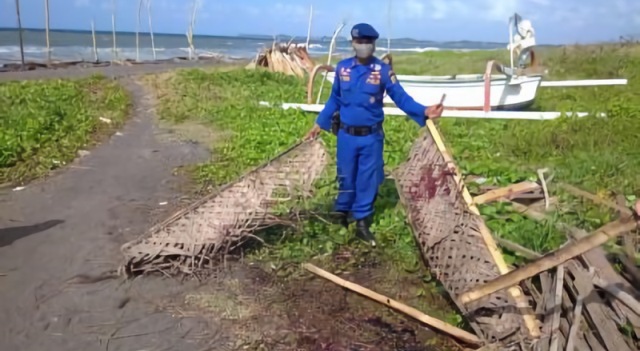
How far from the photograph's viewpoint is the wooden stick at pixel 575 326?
2.70m

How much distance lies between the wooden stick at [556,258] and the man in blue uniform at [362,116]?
6.07 feet

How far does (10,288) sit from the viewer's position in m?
4.05

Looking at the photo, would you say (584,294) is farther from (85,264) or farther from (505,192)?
(85,264)

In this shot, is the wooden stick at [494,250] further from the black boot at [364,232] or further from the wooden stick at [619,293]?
the black boot at [364,232]

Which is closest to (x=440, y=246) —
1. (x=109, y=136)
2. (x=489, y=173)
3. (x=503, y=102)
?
(x=489, y=173)

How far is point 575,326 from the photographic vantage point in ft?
9.06

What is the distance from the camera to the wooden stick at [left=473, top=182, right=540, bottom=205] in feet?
16.1

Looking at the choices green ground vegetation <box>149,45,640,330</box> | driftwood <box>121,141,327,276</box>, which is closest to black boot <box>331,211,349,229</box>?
green ground vegetation <box>149,45,640,330</box>

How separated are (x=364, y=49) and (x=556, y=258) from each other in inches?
93.7

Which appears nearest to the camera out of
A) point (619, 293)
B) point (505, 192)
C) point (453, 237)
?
point (619, 293)

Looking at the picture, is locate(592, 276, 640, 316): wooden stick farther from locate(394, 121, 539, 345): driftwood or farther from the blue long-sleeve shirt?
the blue long-sleeve shirt

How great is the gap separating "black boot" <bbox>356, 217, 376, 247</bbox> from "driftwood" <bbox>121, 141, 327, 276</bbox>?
55cm

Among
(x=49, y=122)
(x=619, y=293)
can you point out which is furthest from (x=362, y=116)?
(x=49, y=122)

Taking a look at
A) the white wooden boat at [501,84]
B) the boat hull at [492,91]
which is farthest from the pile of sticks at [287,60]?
the boat hull at [492,91]
